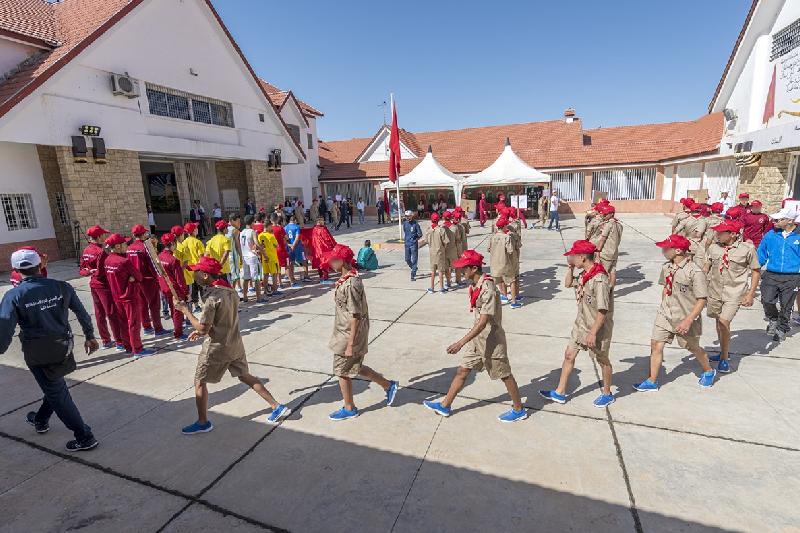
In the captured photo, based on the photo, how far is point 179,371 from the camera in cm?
539

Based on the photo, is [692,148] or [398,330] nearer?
[398,330]

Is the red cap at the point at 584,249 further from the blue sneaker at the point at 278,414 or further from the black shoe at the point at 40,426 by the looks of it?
the black shoe at the point at 40,426

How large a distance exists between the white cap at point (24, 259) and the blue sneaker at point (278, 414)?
253 centimetres

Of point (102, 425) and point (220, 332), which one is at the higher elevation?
point (220, 332)

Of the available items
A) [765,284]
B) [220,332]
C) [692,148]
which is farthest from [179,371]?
[692,148]

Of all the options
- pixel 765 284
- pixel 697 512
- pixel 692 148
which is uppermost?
pixel 692 148

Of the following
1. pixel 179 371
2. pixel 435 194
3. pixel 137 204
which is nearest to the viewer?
pixel 179 371

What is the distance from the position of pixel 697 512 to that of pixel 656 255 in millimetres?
9950

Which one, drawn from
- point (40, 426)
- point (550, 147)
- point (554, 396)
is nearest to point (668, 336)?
point (554, 396)

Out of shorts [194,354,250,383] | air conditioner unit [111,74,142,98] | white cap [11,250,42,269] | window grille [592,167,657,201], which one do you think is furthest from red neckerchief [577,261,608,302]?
window grille [592,167,657,201]

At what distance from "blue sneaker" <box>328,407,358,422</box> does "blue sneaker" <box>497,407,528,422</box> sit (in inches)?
56.7

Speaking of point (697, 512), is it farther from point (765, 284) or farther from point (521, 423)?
point (765, 284)

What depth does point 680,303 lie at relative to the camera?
164 inches

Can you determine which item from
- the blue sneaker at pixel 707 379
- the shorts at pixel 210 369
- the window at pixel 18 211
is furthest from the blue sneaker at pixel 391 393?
the window at pixel 18 211
